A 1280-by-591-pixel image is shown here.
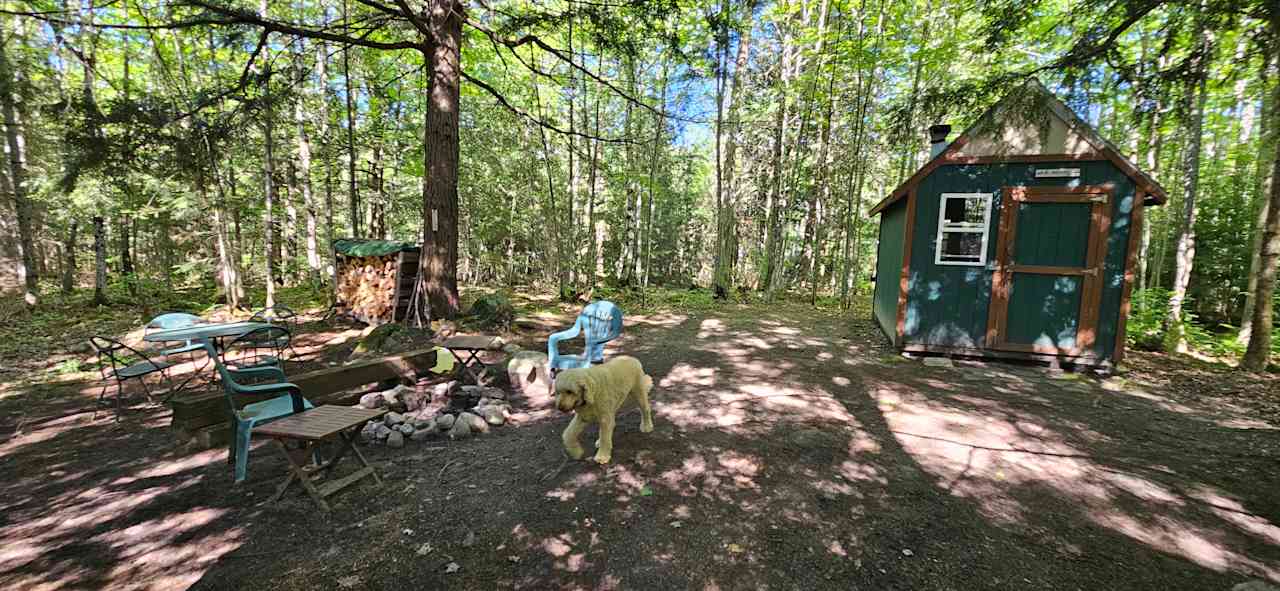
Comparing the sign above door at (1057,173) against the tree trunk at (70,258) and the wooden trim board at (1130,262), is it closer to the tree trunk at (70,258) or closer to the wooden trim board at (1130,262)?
the wooden trim board at (1130,262)

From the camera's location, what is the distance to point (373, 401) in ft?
14.1

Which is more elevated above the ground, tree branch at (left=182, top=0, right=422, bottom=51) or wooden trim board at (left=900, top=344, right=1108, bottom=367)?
tree branch at (left=182, top=0, right=422, bottom=51)

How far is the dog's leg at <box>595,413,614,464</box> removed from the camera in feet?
10.9

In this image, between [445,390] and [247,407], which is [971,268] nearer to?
[445,390]

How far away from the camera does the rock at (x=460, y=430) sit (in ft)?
12.8

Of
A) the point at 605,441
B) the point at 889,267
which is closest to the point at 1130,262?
the point at 889,267

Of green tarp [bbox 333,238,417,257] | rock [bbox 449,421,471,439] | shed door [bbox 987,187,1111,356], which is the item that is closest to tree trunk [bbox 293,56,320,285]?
green tarp [bbox 333,238,417,257]

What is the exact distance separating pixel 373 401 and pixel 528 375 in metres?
1.62

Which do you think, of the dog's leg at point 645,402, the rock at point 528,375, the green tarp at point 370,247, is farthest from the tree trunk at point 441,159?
the dog's leg at point 645,402

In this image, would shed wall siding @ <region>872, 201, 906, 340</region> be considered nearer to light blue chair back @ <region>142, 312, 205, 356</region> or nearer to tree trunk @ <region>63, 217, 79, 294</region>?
light blue chair back @ <region>142, 312, 205, 356</region>

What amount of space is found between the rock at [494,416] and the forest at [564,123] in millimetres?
3742

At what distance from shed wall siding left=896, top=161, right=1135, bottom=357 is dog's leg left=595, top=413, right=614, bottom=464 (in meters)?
6.04

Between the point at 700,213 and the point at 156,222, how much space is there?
2274 centimetres

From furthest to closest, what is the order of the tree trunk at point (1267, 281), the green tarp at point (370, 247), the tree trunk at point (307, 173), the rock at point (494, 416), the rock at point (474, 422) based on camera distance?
1. the tree trunk at point (307, 173)
2. the green tarp at point (370, 247)
3. the tree trunk at point (1267, 281)
4. the rock at point (494, 416)
5. the rock at point (474, 422)
